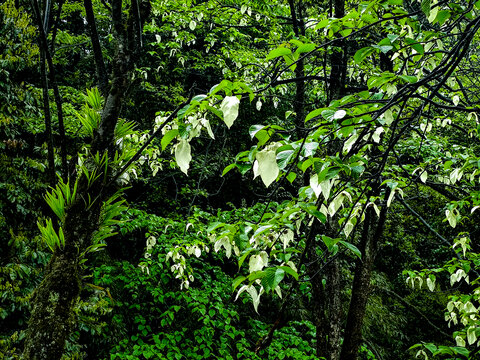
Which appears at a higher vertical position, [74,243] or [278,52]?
[278,52]

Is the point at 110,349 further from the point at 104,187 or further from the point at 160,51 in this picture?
the point at 160,51

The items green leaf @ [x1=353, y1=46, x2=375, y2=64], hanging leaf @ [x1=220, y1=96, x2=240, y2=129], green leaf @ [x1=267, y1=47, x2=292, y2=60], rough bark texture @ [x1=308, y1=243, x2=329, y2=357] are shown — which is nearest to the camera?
hanging leaf @ [x1=220, y1=96, x2=240, y2=129]

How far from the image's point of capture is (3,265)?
123 inches

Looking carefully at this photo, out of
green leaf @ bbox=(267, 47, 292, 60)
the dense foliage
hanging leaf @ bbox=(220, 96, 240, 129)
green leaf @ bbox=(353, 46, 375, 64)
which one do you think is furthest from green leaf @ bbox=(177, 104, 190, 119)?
green leaf @ bbox=(353, 46, 375, 64)

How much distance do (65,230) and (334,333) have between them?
341cm

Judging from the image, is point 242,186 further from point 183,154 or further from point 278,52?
point 183,154

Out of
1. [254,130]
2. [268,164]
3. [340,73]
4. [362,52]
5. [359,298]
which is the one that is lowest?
[359,298]

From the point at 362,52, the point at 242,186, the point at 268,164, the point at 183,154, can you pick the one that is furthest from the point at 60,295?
the point at 242,186

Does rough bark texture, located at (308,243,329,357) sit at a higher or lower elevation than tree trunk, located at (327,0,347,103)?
lower

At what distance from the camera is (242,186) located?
27.2ft

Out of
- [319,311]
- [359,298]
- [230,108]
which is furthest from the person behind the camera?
[319,311]

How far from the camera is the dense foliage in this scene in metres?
1.33

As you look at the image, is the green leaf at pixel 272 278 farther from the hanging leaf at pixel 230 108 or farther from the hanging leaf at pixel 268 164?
the hanging leaf at pixel 230 108

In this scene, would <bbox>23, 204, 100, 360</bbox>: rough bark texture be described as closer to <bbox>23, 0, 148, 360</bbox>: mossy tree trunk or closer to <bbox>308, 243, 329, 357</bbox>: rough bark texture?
<bbox>23, 0, 148, 360</bbox>: mossy tree trunk
